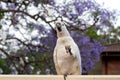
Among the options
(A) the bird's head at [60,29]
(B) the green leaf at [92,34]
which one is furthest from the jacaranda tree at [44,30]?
(A) the bird's head at [60,29]

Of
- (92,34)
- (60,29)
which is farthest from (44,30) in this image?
(60,29)

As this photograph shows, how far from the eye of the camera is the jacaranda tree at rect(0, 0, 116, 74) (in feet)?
24.4

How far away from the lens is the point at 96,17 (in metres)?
7.59

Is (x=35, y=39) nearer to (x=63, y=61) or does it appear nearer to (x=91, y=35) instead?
(x=91, y=35)

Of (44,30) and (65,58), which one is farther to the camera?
(44,30)

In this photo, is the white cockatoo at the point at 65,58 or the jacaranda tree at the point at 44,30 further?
the jacaranda tree at the point at 44,30

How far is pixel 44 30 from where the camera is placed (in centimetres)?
790

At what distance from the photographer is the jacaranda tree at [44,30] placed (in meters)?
7.45

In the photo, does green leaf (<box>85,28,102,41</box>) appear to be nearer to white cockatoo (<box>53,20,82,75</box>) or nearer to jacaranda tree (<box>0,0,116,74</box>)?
jacaranda tree (<box>0,0,116,74</box>)

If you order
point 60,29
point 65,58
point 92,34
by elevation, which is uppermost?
point 60,29

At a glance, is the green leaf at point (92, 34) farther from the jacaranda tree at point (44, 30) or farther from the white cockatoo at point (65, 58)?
the white cockatoo at point (65, 58)

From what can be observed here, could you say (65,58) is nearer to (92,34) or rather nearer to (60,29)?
(60,29)

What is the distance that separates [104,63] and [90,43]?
171 inches

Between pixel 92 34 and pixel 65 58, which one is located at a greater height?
pixel 65 58
